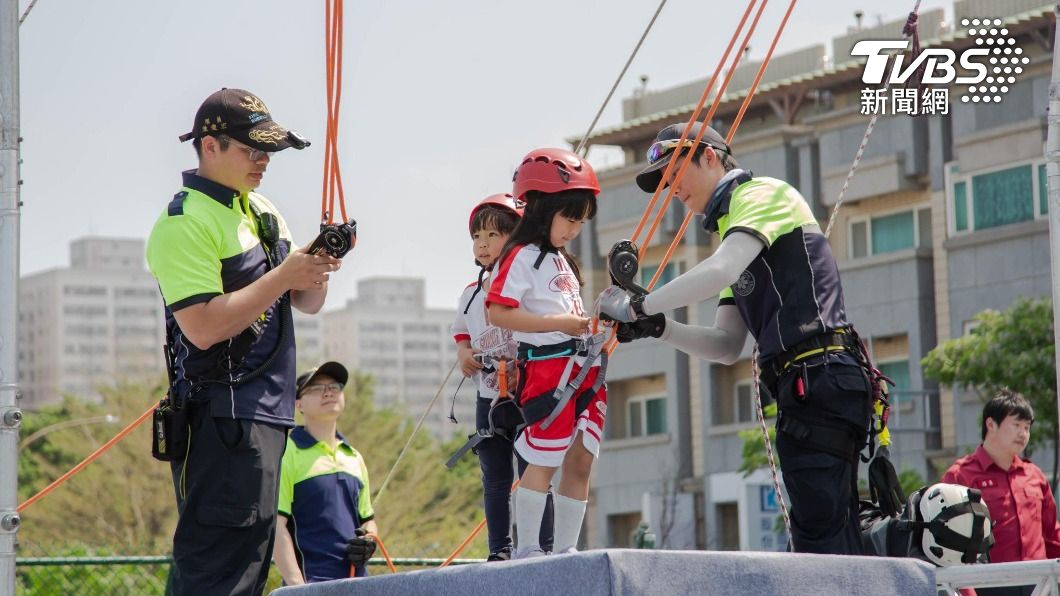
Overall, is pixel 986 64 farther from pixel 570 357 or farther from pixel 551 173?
pixel 570 357

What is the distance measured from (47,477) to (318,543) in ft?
132

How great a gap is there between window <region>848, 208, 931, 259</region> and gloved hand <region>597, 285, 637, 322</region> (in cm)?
2883

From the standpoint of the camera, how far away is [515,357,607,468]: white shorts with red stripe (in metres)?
5.44

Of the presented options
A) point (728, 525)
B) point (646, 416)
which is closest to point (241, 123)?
point (728, 525)

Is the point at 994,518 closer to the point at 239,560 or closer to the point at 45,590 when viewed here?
the point at 239,560

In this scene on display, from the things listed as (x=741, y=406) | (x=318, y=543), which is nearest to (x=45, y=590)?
(x=318, y=543)

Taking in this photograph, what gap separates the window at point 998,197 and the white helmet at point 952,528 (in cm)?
2449

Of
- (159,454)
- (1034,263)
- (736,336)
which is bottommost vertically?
(159,454)

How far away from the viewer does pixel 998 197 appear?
102 feet

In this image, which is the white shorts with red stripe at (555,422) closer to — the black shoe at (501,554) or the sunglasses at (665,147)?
the sunglasses at (665,147)

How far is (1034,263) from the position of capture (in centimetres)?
2994

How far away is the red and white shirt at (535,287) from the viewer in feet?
18.0

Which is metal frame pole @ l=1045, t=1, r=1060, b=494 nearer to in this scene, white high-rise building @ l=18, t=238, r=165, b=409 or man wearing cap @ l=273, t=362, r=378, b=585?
man wearing cap @ l=273, t=362, r=378, b=585

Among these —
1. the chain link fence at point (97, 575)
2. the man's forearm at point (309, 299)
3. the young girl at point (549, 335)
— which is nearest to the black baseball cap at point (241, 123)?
the man's forearm at point (309, 299)
